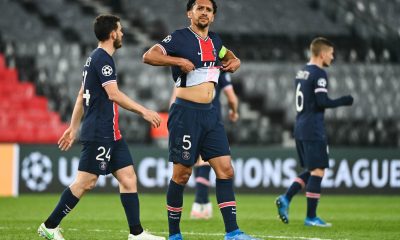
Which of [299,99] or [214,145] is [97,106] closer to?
[214,145]

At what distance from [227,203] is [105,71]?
1461 mm

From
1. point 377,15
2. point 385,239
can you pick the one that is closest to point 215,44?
point 385,239

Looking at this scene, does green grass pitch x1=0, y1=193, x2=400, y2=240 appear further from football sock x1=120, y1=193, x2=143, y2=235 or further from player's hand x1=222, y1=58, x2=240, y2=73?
player's hand x1=222, y1=58, x2=240, y2=73

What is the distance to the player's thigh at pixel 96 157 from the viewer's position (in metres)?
7.71

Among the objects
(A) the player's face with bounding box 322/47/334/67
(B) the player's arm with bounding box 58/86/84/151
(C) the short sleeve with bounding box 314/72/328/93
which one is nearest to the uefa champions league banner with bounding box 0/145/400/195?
(A) the player's face with bounding box 322/47/334/67

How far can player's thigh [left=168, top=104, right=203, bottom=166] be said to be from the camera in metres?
7.57

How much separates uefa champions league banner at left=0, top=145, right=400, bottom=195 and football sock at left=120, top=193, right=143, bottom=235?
756cm

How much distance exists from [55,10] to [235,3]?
13.9ft

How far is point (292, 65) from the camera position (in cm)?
1920

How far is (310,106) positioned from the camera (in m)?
10.2

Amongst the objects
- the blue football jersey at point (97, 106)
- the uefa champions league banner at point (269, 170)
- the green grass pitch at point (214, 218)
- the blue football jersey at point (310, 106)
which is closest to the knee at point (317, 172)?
the blue football jersey at point (310, 106)

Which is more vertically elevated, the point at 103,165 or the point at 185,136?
the point at 185,136

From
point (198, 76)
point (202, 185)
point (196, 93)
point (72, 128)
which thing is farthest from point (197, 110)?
point (202, 185)

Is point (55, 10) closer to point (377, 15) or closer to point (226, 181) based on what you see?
point (377, 15)
